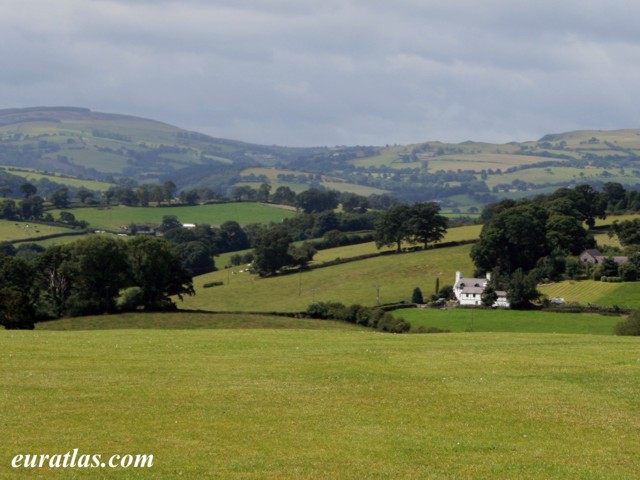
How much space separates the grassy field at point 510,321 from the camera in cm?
10294

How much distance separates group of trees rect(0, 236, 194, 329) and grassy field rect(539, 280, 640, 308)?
53.0 m

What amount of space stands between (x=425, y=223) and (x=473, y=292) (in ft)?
149

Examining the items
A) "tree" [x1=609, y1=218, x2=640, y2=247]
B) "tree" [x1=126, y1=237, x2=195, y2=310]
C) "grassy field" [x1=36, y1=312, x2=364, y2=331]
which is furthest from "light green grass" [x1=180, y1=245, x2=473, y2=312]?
"grassy field" [x1=36, y1=312, x2=364, y2=331]

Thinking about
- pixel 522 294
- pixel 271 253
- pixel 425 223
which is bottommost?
pixel 271 253

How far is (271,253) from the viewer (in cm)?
17688

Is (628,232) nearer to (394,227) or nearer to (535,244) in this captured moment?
(535,244)

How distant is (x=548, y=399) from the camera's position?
40031mm

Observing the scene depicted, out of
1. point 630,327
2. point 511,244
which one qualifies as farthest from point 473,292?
point 630,327

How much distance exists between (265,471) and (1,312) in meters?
59.9

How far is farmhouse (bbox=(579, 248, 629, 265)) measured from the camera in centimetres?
14325

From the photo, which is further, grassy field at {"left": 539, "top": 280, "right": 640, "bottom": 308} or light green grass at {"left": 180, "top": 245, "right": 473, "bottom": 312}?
light green grass at {"left": 180, "top": 245, "right": 473, "bottom": 312}

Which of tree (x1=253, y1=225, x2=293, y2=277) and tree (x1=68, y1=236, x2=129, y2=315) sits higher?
tree (x1=68, y1=236, x2=129, y2=315)

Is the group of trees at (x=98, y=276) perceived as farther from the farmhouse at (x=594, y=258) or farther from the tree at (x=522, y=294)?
the farmhouse at (x=594, y=258)

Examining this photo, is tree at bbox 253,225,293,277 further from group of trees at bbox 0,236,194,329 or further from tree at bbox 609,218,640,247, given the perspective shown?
group of trees at bbox 0,236,194,329
